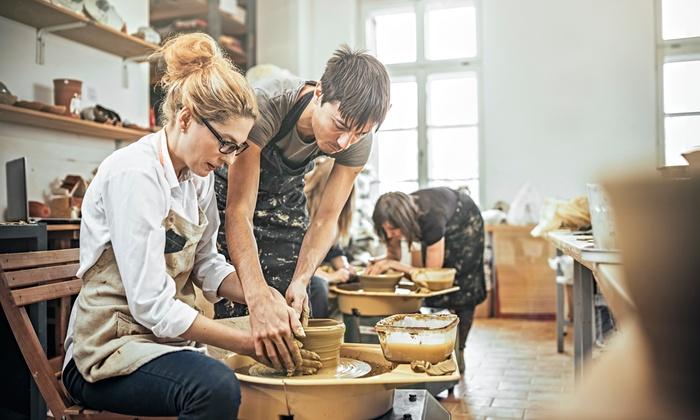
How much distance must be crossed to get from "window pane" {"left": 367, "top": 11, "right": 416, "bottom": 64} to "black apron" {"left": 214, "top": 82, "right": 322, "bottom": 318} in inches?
175

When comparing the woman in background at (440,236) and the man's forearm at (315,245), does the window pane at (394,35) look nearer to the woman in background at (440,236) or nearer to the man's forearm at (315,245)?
the woman in background at (440,236)

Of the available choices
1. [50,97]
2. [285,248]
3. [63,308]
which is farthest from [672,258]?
[50,97]

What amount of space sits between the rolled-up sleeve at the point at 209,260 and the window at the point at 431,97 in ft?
15.4

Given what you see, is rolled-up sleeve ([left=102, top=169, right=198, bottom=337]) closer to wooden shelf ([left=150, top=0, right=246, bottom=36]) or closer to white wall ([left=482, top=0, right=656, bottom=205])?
wooden shelf ([left=150, top=0, right=246, bottom=36])

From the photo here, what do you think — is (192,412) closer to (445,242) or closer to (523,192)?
(445,242)

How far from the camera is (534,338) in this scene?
4426 millimetres

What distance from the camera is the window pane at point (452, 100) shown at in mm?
6160

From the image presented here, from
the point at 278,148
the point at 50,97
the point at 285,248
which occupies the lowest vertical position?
the point at 285,248

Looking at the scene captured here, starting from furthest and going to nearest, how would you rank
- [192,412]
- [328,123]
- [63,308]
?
[63,308] < [328,123] < [192,412]

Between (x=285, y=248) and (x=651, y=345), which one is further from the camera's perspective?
(x=285, y=248)

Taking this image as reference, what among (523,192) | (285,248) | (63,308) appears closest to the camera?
(63,308)

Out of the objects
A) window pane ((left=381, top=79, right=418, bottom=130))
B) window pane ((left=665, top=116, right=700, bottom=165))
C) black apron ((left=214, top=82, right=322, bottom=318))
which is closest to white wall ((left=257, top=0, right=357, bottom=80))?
window pane ((left=381, top=79, right=418, bottom=130))

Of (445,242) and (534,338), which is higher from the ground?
(445,242)

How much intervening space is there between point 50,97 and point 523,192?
11.6 feet
